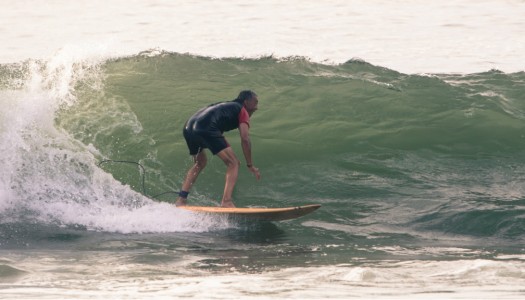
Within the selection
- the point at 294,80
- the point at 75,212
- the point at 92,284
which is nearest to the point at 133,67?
the point at 294,80

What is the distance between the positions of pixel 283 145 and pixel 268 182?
51.8 inches

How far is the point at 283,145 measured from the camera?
45.9 ft

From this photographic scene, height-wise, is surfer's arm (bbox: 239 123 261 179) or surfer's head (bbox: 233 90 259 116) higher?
surfer's head (bbox: 233 90 259 116)

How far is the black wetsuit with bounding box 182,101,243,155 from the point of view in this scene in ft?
36.6

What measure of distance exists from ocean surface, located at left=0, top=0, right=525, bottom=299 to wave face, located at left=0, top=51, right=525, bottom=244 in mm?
33

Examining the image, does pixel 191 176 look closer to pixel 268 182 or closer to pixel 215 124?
pixel 215 124

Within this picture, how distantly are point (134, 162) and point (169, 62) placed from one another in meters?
5.54

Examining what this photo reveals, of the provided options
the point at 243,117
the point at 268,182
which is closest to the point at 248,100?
the point at 243,117

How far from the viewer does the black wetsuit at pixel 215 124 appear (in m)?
11.2

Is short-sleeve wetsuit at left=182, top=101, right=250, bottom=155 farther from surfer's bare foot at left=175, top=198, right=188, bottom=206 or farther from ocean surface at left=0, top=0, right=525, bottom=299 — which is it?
ocean surface at left=0, top=0, right=525, bottom=299

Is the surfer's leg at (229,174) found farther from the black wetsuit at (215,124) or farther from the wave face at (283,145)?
the wave face at (283,145)

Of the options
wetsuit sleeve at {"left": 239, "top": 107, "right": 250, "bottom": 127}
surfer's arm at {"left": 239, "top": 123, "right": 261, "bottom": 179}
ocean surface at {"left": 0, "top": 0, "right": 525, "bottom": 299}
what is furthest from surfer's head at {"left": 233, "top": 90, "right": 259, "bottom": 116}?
ocean surface at {"left": 0, "top": 0, "right": 525, "bottom": 299}

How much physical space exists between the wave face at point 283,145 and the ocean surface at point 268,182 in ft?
0.11

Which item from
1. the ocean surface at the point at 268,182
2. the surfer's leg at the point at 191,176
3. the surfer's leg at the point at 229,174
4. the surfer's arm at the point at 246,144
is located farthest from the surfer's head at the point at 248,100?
the ocean surface at the point at 268,182
